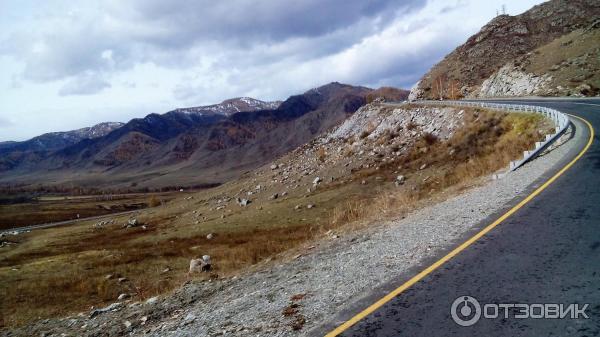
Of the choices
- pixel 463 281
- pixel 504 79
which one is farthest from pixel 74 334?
pixel 504 79

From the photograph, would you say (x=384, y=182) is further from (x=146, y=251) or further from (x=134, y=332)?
(x=134, y=332)

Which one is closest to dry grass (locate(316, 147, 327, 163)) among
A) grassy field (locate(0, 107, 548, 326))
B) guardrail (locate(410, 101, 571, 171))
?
grassy field (locate(0, 107, 548, 326))

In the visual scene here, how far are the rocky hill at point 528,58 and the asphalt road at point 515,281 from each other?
48.9 meters

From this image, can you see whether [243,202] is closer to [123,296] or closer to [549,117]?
[123,296]

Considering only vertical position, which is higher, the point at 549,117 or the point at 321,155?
the point at 549,117

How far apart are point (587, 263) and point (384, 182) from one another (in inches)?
1184

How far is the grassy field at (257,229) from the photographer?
1973 cm

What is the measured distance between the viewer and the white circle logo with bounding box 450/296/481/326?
21.0 ft
